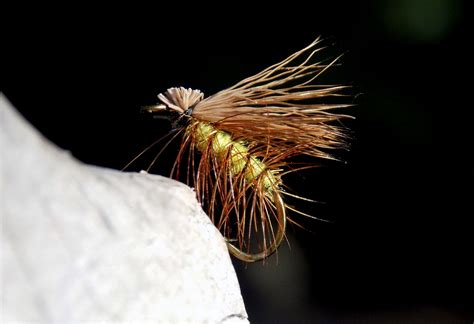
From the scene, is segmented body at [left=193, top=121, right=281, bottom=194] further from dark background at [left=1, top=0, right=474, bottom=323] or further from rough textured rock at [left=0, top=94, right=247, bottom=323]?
dark background at [left=1, top=0, right=474, bottom=323]

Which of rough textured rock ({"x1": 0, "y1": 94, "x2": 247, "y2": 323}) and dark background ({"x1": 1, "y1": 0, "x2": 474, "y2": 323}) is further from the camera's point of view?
dark background ({"x1": 1, "y1": 0, "x2": 474, "y2": 323})

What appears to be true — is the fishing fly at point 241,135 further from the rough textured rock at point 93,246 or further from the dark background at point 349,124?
the dark background at point 349,124

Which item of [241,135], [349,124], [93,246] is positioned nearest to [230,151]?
[241,135]

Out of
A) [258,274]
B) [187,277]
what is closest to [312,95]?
[187,277]

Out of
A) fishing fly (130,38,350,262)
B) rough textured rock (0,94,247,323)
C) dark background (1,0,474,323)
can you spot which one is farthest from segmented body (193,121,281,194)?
dark background (1,0,474,323)

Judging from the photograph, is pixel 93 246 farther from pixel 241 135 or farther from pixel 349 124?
pixel 349 124

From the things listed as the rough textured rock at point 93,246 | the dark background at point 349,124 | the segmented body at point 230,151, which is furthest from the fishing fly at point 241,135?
the dark background at point 349,124
